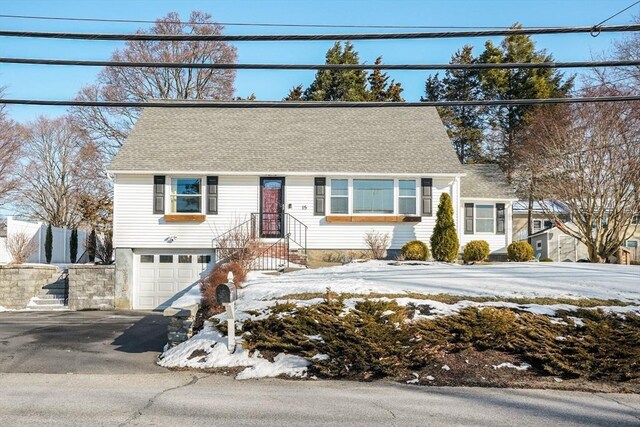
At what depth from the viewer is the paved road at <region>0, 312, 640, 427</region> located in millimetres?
6625

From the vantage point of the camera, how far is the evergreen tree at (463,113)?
124 ft

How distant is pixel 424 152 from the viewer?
21516 mm

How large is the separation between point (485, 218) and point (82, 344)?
15454mm

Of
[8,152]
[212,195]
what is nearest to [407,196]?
[212,195]

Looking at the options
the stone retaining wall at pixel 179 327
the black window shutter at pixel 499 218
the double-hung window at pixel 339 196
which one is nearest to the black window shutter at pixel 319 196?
the double-hung window at pixel 339 196

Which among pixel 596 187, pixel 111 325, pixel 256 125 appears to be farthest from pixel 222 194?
pixel 596 187

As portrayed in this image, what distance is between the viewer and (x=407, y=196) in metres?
20.5

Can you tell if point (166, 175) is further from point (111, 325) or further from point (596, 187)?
point (596, 187)

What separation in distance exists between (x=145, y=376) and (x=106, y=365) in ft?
3.91

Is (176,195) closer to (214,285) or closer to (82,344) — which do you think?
(214,285)

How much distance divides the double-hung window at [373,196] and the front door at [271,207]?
259 centimetres

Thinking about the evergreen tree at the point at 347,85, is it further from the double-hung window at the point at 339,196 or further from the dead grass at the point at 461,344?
the dead grass at the point at 461,344

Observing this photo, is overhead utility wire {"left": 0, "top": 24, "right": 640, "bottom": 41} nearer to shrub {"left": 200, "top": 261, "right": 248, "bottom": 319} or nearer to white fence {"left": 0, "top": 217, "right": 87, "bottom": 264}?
shrub {"left": 200, "top": 261, "right": 248, "bottom": 319}

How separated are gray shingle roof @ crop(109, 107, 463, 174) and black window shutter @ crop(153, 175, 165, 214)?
416 millimetres
